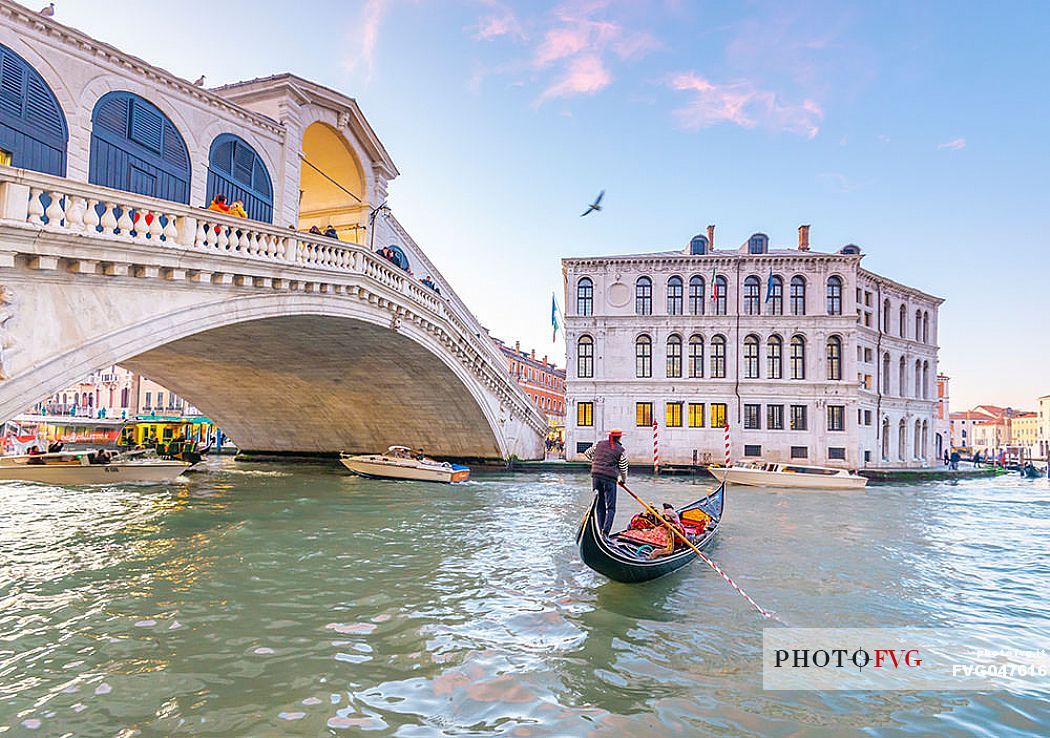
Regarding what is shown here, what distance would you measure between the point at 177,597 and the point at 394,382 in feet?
39.6

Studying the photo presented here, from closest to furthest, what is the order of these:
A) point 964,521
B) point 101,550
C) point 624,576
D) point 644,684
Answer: point 644,684, point 624,576, point 101,550, point 964,521

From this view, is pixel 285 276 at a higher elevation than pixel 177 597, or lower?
higher

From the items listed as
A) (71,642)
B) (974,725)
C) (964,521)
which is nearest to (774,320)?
(964,521)

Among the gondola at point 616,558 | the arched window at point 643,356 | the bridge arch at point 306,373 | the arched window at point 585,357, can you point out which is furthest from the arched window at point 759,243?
the gondola at point 616,558

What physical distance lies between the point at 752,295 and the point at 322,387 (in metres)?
16.5

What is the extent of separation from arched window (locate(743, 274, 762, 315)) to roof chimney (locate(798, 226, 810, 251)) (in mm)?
3746

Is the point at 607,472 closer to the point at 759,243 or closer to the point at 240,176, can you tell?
the point at 240,176

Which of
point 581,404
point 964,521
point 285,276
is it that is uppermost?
point 285,276

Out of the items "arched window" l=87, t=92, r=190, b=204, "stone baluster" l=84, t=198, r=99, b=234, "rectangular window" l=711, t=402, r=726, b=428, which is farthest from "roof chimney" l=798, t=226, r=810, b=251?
"stone baluster" l=84, t=198, r=99, b=234

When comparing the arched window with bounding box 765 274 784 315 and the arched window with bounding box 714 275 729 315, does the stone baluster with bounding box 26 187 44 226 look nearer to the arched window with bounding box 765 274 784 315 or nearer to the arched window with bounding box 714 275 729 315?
the arched window with bounding box 714 275 729 315

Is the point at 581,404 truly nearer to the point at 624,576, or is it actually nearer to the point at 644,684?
the point at 624,576

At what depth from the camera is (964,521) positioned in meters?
12.5

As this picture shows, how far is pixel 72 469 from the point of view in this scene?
1427cm

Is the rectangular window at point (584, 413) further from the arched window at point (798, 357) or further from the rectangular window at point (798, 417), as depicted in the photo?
the arched window at point (798, 357)
